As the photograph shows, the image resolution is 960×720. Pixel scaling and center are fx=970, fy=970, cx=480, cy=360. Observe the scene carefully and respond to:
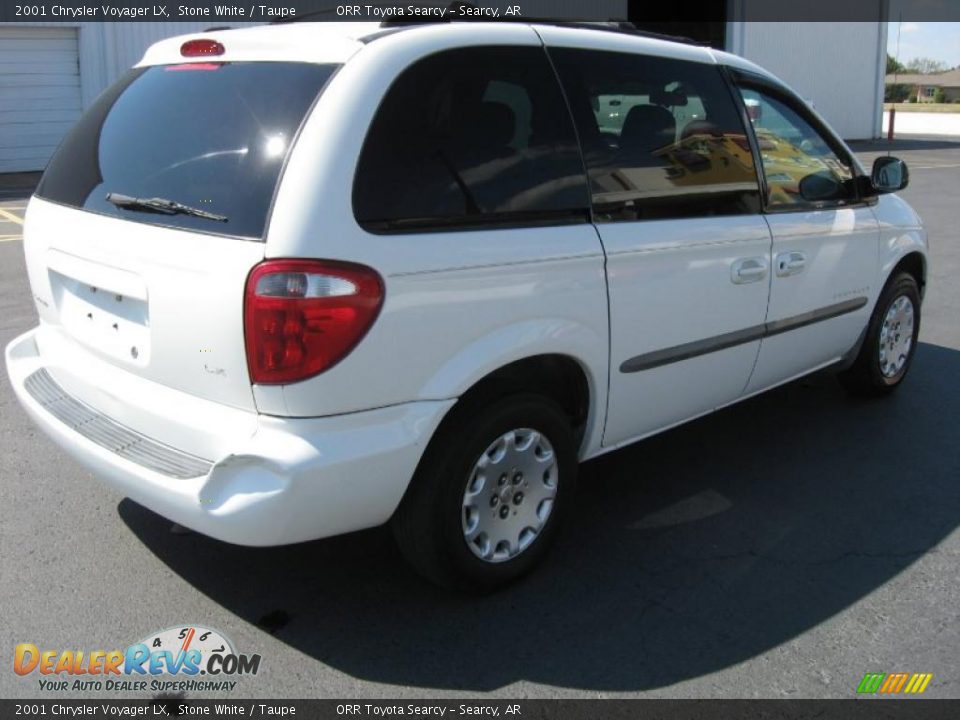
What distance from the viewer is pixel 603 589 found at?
3.45 metres

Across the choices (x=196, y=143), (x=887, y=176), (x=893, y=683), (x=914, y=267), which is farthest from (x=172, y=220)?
(x=914, y=267)

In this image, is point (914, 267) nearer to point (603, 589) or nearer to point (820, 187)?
point (820, 187)

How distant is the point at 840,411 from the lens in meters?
5.34

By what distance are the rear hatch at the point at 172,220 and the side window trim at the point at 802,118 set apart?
2066 mm

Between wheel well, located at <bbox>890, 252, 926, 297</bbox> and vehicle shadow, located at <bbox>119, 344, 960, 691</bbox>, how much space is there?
99cm

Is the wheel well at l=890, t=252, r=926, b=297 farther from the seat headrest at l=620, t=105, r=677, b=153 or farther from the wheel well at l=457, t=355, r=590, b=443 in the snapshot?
the wheel well at l=457, t=355, r=590, b=443

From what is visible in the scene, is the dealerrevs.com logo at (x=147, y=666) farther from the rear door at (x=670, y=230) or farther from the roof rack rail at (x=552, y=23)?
the roof rack rail at (x=552, y=23)

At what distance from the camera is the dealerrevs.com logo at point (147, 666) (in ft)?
9.54

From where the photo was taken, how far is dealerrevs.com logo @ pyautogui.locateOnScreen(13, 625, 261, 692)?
291 cm

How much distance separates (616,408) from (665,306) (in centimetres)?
43

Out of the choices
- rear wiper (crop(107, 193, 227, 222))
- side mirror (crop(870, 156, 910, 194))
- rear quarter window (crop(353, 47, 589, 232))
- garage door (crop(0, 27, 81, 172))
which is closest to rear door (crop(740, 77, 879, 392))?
side mirror (crop(870, 156, 910, 194))

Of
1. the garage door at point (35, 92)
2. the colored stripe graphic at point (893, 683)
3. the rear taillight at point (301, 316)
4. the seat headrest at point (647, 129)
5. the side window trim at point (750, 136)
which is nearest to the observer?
the rear taillight at point (301, 316)

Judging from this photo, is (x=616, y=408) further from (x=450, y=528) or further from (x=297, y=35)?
(x=297, y=35)

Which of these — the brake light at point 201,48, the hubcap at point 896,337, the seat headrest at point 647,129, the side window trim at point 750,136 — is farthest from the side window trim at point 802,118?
the brake light at point 201,48
